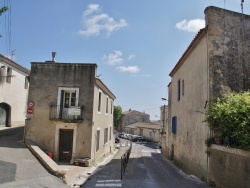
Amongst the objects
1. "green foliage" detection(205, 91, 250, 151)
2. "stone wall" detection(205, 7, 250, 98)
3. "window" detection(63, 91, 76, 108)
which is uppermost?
"stone wall" detection(205, 7, 250, 98)

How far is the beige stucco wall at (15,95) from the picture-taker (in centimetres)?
2358

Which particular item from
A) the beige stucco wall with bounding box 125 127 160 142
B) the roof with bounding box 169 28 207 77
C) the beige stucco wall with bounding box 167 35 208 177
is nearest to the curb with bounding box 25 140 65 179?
the beige stucco wall with bounding box 167 35 208 177

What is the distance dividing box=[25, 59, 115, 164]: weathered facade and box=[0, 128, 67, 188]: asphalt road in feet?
7.26

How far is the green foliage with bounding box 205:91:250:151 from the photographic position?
9.65 metres

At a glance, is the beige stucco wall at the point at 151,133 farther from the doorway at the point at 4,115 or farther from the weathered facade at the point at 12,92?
the doorway at the point at 4,115

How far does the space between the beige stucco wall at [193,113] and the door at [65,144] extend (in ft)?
23.4

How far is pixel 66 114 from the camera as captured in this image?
1761 cm

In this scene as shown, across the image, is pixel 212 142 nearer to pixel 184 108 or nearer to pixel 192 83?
pixel 192 83

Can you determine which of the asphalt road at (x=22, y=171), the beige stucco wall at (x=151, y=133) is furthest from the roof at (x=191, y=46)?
the beige stucco wall at (x=151, y=133)

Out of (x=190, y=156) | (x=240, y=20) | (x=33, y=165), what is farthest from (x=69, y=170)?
(x=240, y=20)

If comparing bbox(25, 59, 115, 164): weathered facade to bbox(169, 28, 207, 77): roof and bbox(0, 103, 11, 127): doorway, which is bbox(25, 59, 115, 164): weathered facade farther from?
bbox(0, 103, 11, 127): doorway

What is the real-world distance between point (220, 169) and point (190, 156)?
5.08m

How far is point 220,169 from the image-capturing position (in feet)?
36.3

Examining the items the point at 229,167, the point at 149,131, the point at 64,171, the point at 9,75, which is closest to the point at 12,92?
the point at 9,75
